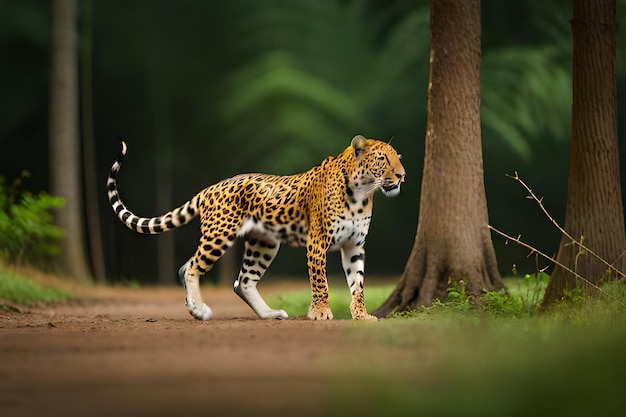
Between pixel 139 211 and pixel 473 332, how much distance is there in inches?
648

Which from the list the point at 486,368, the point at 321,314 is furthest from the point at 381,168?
the point at 486,368

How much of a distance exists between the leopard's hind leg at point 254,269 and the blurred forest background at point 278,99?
8.90 m

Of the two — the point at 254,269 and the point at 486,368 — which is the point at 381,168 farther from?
the point at 486,368

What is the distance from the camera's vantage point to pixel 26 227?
1478 cm

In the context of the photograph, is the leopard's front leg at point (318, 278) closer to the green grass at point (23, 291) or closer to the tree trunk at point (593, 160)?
the tree trunk at point (593, 160)

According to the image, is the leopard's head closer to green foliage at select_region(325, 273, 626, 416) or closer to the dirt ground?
the dirt ground

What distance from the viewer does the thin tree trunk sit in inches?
769

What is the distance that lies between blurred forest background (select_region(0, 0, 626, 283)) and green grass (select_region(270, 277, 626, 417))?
1125 cm

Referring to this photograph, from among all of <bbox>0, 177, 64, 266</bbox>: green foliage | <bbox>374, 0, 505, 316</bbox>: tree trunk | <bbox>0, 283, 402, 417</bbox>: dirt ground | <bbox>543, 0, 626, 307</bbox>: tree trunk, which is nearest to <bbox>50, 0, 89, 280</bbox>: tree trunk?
<bbox>0, 177, 64, 266</bbox>: green foliage

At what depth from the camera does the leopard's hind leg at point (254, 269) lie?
944 cm

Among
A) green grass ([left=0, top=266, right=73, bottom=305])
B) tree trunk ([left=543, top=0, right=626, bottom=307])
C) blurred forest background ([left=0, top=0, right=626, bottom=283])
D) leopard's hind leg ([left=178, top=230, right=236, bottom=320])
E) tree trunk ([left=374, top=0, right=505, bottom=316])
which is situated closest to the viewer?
tree trunk ([left=543, top=0, right=626, bottom=307])

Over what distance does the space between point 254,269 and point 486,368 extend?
481cm

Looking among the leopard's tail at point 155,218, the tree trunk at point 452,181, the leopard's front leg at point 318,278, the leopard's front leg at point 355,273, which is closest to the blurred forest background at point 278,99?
the tree trunk at point 452,181

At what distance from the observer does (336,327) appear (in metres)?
7.57
